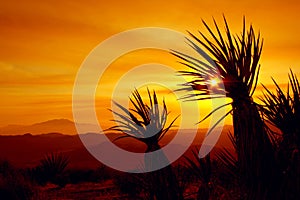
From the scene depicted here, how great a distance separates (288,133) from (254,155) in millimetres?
912

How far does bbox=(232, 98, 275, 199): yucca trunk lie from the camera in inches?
180

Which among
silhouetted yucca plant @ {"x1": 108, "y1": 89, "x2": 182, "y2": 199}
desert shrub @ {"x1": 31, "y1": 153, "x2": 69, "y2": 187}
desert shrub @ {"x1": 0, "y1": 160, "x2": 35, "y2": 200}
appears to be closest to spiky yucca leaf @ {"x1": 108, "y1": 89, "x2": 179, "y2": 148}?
silhouetted yucca plant @ {"x1": 108, "y1": 89, "x2": 182, "y2": 199}

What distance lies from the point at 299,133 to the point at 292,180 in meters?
0.81

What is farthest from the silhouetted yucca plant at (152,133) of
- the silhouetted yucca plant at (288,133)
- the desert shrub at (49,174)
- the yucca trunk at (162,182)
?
the desert shrub at (49,174)

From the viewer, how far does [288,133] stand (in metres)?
5.25

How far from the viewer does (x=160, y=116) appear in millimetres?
7633

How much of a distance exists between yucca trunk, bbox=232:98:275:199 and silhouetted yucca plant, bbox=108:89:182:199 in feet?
8.10

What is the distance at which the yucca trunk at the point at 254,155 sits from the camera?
4.58 meters

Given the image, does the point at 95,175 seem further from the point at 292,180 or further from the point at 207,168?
the point at 292,180

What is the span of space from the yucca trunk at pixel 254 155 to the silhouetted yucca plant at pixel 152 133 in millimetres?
2469

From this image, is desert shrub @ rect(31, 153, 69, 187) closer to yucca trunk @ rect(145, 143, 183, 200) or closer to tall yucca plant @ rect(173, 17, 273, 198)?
yucca trunk @ rect(145, 143, 183, 200)

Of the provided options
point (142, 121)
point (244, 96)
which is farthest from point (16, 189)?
point (244, 96)

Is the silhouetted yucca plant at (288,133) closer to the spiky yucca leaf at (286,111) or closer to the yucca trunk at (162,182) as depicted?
the spiky yucca leaf at (286,111)

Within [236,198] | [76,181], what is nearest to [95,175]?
[76,181]
